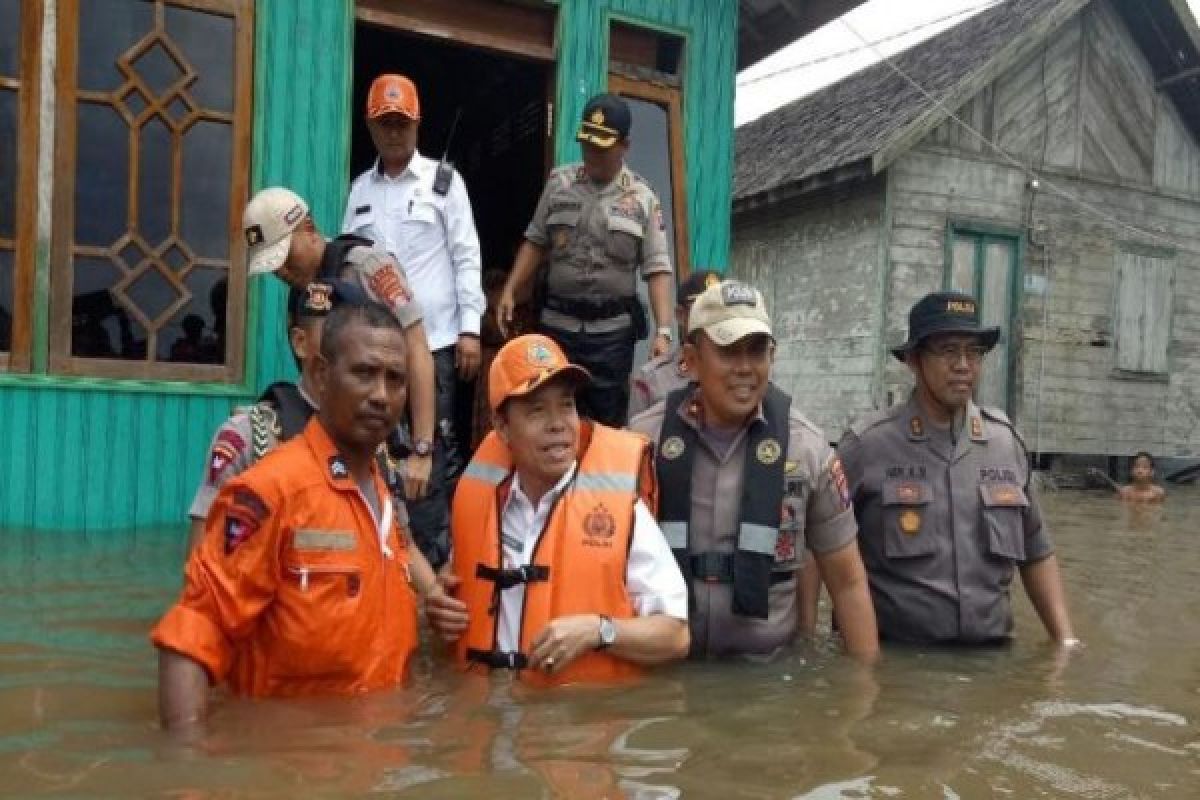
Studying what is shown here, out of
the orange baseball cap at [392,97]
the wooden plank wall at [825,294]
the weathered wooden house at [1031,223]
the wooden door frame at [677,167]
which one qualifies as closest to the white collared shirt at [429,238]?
the orange baseball cap at [392,97]

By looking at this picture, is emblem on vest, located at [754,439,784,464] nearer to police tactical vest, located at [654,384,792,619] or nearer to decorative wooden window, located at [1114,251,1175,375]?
police tactical vest, located at [654,384,792,619]

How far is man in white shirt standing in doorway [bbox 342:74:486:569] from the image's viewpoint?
534 cm

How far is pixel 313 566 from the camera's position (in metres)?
2.96

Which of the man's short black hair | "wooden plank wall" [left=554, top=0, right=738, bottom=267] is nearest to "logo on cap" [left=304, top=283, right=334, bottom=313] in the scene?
the man's short black hair

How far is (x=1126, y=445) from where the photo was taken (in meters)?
16.1

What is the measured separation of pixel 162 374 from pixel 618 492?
12.6 feet

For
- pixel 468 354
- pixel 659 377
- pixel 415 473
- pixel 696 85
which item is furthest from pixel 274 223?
pixel 696 85

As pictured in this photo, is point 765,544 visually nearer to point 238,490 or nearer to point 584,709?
point 584,709

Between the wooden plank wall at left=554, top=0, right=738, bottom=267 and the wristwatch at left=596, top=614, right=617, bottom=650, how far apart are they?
4871mm

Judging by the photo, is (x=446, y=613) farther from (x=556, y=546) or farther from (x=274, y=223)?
(x=274, y=223)

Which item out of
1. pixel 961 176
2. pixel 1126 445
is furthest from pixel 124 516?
pixel 1126 445

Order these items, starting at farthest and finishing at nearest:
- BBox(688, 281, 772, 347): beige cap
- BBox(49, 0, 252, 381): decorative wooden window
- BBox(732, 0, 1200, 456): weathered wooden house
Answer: BBox(732, 0, 1200, 456): weathered wooden house < BBox(49, 0, 252, 381): decorative wooden window < BBox(688, 281, 772, 347): beige cap

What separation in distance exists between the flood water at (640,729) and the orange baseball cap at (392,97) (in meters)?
2.43

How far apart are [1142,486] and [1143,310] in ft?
→ 11.1
